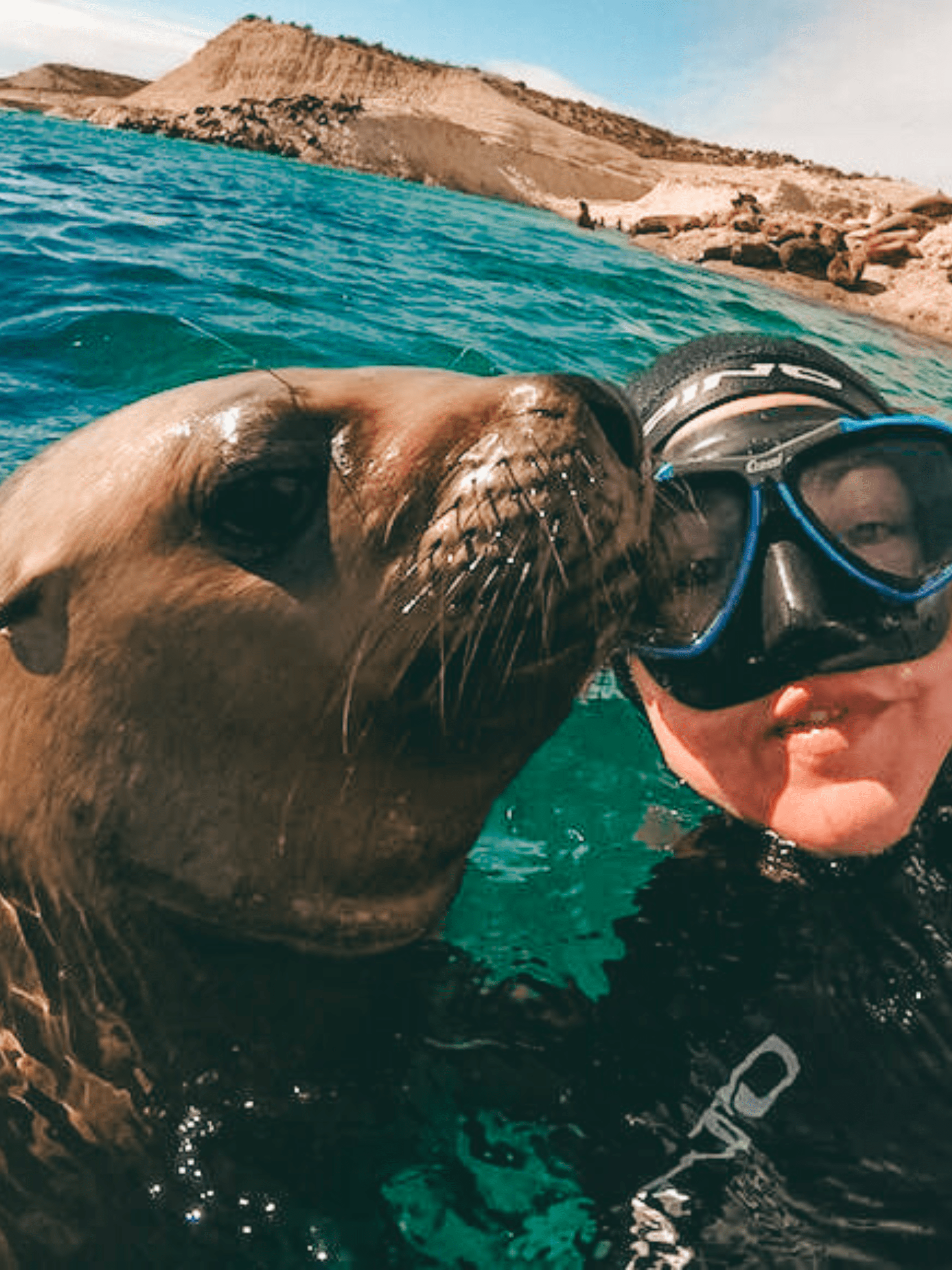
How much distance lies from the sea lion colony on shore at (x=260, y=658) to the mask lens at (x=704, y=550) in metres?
0.70

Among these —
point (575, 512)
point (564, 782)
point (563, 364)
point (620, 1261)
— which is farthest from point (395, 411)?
point (563, 364)

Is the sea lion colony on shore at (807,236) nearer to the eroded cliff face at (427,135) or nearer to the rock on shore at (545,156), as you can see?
the rock on shore at (545,156)

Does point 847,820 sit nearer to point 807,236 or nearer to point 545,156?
point 807,236

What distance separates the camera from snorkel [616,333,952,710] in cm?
259

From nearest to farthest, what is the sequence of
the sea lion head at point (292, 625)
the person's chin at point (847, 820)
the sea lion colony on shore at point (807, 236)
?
the sea lion head at point (292, 625)
the person's chin at point (847, 820)
the sea lion colony on shore at point (807, 236)

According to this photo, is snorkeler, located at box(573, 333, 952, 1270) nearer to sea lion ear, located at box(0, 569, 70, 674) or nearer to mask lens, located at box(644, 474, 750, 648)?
mask lens, located at box(644, 474, 750, 648)

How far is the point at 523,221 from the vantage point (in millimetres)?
29656

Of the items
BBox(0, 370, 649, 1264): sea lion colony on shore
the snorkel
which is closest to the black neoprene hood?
the snorkel

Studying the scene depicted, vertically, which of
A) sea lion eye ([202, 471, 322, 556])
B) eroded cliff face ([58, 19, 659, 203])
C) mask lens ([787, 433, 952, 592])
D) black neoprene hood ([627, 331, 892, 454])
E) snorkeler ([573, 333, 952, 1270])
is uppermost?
eroded cliff face ([58, 19, 659, 203])

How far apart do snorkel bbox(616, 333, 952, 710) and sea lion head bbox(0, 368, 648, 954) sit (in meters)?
0.63

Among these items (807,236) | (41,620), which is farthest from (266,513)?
(807,236)

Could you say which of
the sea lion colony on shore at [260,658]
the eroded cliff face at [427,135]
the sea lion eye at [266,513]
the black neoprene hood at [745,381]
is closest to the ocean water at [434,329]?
the sea lion colony on shore at [260,658]

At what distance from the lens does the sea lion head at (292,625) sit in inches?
66.2

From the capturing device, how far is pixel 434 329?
969cm
